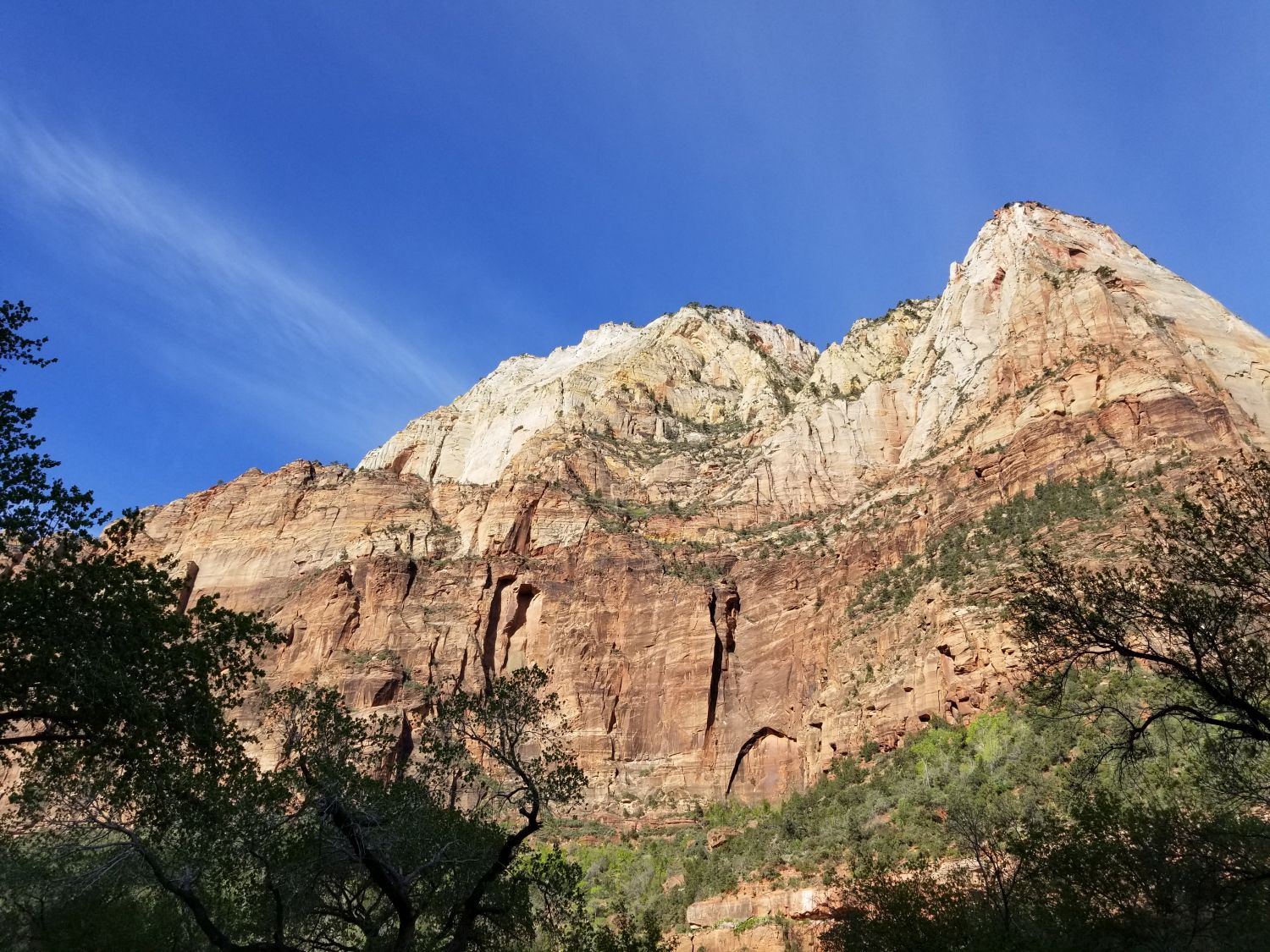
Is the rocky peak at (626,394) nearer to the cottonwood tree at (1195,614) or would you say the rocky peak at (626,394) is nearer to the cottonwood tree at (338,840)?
the cottonwood tree at (338,840)

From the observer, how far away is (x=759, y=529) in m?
72.2

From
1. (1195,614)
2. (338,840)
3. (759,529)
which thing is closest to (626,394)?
(759,529)

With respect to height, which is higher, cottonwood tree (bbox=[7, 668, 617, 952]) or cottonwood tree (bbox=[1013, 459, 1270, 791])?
cottonwood tree (bbox=[1013, 459, 1270, 791])

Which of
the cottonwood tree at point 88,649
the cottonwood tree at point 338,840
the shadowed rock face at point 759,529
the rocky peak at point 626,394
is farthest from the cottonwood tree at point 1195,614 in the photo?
the rocky peak at point 626,394

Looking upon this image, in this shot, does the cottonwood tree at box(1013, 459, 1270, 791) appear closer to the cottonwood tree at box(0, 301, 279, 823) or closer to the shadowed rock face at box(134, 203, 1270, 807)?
the cottonwood tree at box(0, 301, 279, 823)

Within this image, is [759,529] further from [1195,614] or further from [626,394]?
[1195,614]

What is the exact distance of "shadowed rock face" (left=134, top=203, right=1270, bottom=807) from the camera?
168ft

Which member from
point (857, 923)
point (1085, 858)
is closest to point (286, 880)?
point (857, 923)

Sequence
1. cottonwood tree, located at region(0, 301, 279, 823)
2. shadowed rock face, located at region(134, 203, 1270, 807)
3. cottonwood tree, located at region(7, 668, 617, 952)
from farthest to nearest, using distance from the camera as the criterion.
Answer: shadowed rock face, located at region(134, 203, 1270, 807) < cottonwood tree, located at region(7, 668, 617, 952) < cottonwood tree, located at region(0, 301, 279, 823)

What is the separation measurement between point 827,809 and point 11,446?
3825 centimetres

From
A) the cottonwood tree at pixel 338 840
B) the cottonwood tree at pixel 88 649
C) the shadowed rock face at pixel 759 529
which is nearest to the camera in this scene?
the cottonwood tree at pixel 88 649

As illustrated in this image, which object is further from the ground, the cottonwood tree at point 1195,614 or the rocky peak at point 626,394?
the rocky peak at point 626,394

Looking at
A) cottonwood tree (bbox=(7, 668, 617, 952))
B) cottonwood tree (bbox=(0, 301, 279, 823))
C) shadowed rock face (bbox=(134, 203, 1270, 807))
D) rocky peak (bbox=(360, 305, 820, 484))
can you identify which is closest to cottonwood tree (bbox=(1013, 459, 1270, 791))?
cottonwood tree (bbox=(7, 668, 617, 952))

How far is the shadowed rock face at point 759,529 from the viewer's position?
168 feet
